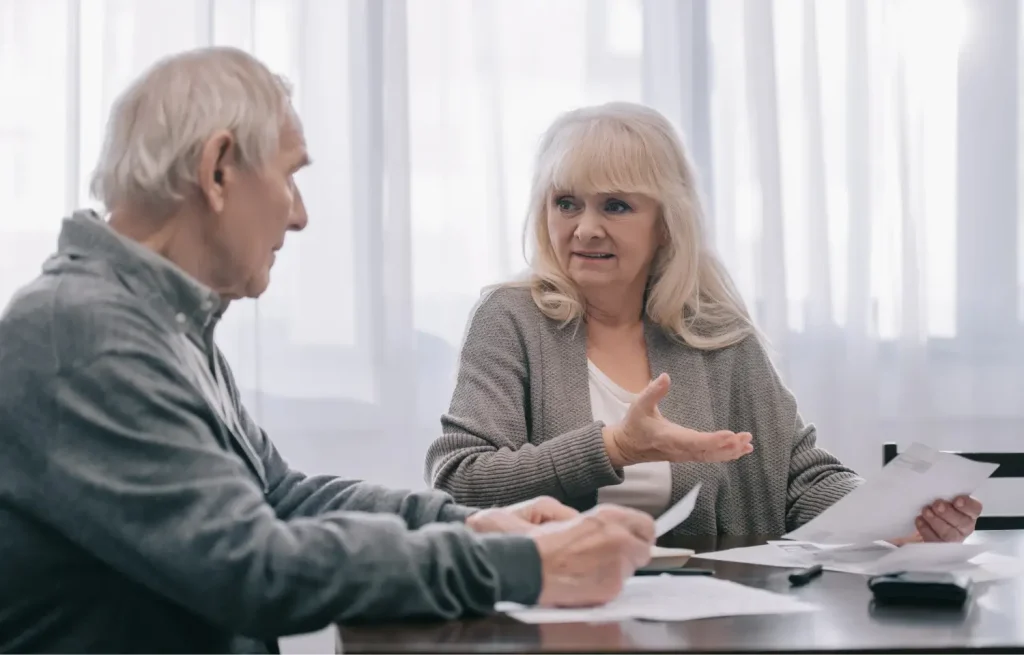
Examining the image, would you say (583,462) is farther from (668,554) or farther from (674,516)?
(674,516)

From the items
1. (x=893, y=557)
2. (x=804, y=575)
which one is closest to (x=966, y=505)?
(x=893, y=557)

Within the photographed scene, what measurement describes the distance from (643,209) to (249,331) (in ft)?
2.90

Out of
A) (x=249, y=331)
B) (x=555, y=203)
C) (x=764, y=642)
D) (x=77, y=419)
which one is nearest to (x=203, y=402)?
(x=77, y=419)

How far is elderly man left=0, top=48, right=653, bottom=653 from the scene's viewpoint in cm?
101

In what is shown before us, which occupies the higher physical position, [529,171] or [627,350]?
[529,171]

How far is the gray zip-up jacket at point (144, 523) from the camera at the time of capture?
1.00m

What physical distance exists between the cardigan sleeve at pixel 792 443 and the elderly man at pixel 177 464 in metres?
0.82

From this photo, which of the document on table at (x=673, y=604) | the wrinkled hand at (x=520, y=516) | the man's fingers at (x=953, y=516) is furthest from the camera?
the man's fingers at (x=953, y=516)

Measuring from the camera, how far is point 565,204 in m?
2.12

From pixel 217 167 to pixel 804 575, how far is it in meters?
0.75

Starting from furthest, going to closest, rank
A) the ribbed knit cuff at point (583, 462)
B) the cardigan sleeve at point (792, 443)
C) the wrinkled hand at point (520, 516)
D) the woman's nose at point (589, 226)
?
the woman's nose at point (589, 226) < the cardigan sleeve at point (792, 443) < the ribbed knit cuff at point (583, 462) < the wrinkled hand at point (520, 516)

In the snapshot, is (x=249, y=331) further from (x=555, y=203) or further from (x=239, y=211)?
(x=239, y=211)

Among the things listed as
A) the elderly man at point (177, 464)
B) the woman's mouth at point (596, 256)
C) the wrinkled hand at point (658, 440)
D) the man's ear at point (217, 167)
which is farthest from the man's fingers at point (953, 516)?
the man's ear at point (217, 167)

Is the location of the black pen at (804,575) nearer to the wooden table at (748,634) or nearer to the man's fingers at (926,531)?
the wooden table at (748,634)
